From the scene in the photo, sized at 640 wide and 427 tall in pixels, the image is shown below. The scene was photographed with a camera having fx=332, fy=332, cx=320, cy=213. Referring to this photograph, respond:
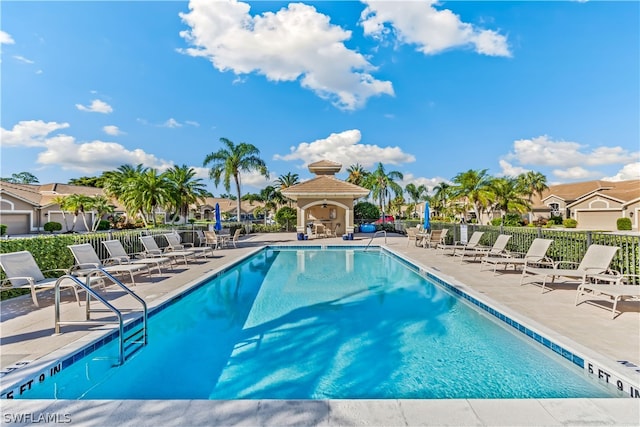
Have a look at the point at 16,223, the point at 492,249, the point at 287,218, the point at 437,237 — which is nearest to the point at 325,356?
the point at 492,249

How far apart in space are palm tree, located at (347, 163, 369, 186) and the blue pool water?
38.2 m

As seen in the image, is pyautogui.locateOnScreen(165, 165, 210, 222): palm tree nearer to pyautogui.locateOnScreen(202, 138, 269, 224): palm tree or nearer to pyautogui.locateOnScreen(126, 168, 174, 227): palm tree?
pyautogui.locateOnScreen(202, 138, 269, 224): palm tree

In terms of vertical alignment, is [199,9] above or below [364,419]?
above

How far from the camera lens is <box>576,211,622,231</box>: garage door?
1430 inches

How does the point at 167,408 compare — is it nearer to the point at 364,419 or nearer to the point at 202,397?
the point at 202,397

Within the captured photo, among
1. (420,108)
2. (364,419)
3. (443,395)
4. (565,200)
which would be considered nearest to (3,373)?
(364,419)

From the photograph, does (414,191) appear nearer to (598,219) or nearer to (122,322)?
(598,219)

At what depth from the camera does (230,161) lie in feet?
106

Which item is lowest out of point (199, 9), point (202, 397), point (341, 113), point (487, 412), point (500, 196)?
point (202, 397)

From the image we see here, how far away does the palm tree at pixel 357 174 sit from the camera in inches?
1805

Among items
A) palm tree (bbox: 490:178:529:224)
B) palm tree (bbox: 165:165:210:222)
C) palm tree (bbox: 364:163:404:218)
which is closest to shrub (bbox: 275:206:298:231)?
palm tree (bbox: 165:165:210:222)

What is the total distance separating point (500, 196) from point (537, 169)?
34.8m

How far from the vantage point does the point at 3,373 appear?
3.44m

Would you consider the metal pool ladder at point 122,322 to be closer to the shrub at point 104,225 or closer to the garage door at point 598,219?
the shrub at point 104,225
